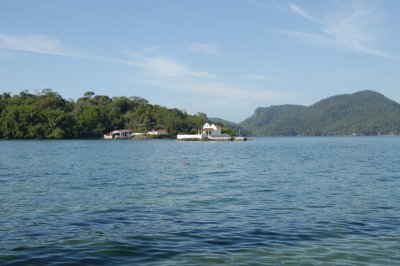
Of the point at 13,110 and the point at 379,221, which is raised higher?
the point at 13,110

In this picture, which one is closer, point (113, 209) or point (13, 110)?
point (113, 209)

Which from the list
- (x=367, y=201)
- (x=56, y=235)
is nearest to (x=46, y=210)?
(x=56, y=235)

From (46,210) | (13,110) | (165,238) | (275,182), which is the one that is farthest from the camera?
(13,110)

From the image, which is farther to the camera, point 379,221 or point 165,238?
point 379,221

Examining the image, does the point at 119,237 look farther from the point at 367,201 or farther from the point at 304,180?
the point at 304,180

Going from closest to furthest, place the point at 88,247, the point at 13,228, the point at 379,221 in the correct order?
the point at 88,247, the point at 13,228, the point at 379,221

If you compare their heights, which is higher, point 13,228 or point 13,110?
point 13,110

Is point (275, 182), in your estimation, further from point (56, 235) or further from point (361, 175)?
point (56, 235)

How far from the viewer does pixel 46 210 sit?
20797 mm

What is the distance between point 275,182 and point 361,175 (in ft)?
33.8

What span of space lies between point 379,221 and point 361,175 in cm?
2228

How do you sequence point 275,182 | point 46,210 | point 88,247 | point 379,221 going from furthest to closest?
point 275,182, point 46,210, point 379,221, point 88,247

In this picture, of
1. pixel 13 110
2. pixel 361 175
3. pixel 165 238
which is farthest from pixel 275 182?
pixel 13 110

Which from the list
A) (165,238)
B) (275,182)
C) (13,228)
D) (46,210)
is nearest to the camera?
(165,238)
